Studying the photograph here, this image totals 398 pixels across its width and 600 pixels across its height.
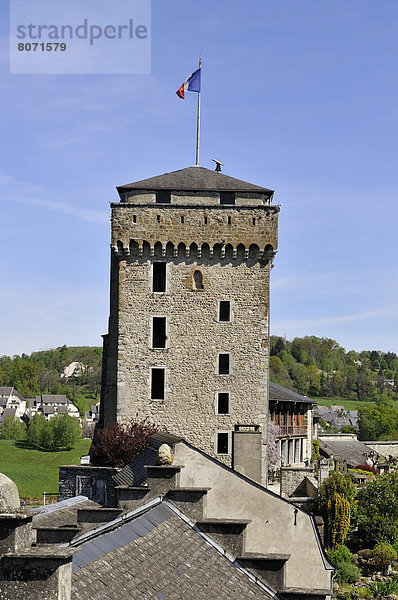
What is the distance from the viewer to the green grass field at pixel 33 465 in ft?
205

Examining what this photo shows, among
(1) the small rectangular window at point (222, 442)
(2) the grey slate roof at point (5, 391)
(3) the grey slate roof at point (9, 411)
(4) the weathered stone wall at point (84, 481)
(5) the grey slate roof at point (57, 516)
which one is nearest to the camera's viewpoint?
(5) the grey slate roof at point (57, 516)

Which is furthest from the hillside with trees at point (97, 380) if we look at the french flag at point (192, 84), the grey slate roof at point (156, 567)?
the grey slate roof at point (156, 567)

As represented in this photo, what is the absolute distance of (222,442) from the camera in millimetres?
30156

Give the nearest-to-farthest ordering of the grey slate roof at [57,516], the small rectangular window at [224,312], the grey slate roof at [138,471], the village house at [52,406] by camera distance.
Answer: the grey slate roof at [57,516] → the grey slate roof at [138,471] → the small rectangular window at [224,312] → the village house at [52,406]

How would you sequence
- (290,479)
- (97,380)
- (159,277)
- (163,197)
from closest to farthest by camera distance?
(159,277) → (163,197) → (290,479) → (97,380)

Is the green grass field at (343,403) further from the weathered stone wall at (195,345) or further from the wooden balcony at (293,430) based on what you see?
the weathered stone wall at (195,345)

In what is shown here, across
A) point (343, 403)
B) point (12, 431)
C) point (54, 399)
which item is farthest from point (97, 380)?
point (12, 431)

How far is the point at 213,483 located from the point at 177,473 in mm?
2549

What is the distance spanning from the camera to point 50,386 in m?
152

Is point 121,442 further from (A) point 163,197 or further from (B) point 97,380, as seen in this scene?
(B) point 97,380

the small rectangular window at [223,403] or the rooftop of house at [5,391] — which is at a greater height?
the small rectangular window at [223,403]

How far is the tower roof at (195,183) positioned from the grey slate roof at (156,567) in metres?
21.9

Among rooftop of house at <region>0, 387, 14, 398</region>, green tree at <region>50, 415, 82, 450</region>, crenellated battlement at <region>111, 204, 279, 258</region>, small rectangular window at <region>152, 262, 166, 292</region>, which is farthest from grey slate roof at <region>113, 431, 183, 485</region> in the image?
rooftop of house at <region>0, 387, 14, 398</region>

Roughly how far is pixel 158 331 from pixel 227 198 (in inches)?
254
